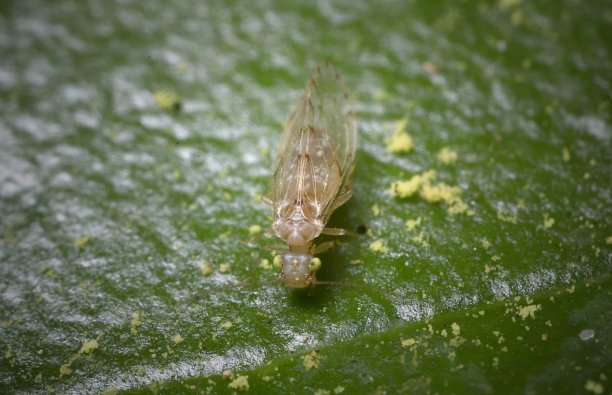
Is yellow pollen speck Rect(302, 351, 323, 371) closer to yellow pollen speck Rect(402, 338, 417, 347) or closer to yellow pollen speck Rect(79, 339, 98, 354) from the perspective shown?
yellow pollen speck Rect(402, 338, 417, 347)

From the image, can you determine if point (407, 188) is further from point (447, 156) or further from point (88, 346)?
point (88, 346)

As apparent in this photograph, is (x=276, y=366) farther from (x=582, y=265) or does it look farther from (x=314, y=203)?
(x=582, y=265)

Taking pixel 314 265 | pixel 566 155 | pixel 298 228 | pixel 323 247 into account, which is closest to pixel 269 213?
pixel 298 228

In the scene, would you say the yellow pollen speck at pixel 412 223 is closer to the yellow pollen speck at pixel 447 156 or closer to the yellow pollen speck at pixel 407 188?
the yellow pollen speck at pixel 407 188

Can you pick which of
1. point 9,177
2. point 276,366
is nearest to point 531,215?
point 276,366

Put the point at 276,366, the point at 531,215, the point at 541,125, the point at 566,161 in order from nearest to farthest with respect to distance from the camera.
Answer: the point at 276,366 < the point at 531,215 < the point at 566,161 < the point at 541,125

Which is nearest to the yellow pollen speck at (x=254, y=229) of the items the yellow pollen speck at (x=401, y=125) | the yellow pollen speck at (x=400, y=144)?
the yellow pollen speck at (x=400, y=144)

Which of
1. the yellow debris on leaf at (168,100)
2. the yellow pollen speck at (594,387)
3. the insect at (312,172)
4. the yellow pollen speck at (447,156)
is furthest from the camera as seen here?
the yellow debris on leaf at (168,100)
